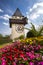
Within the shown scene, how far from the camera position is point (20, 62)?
17.7 ft

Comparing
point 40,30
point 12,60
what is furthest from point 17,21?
point 12,60

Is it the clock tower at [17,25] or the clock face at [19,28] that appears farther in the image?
the clock face at [19,28]

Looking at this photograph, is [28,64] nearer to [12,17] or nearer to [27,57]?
[27,57]

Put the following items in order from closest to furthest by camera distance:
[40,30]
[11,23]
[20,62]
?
[20,62] < [40,30] < [11,23]

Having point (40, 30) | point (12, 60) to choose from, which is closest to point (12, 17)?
point (40, 30)

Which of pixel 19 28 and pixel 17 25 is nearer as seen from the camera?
pixel 19 28

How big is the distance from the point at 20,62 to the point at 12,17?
4083 centimetres

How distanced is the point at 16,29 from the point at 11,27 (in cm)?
118

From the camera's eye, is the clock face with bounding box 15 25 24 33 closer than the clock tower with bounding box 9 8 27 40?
No

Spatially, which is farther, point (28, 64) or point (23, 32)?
point (23, 32)

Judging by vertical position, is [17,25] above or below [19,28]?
above

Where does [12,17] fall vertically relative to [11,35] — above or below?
above

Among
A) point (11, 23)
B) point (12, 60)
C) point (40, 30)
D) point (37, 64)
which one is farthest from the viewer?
point (11, 23)

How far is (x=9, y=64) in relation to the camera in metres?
5.58
